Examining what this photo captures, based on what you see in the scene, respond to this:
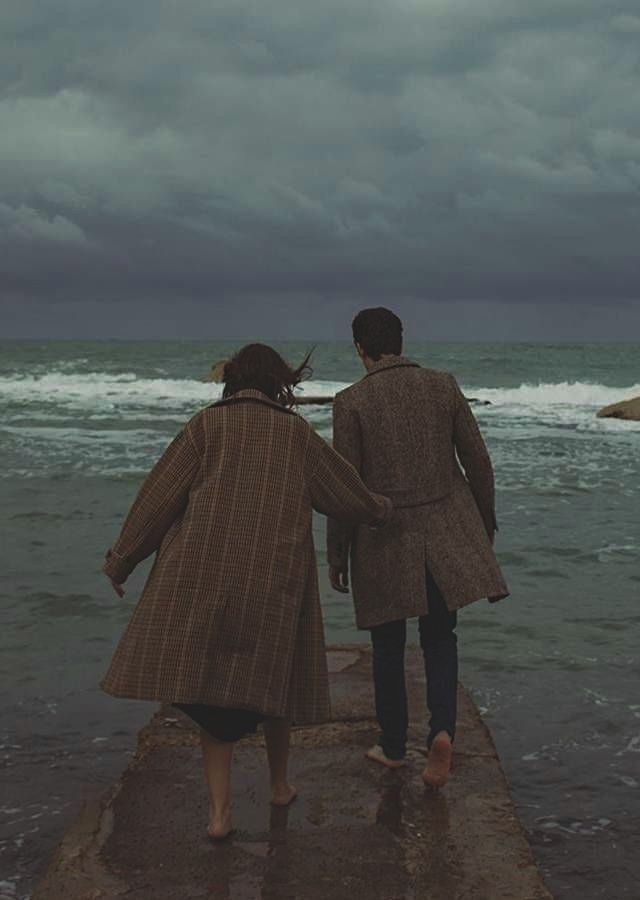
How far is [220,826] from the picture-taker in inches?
140

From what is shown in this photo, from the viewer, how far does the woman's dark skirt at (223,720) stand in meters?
3.44

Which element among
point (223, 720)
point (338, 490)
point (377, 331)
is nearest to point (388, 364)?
point (377, 331)

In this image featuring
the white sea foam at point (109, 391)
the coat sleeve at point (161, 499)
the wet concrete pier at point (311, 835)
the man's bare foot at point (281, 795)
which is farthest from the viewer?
the white sea foam at point (109, 391)

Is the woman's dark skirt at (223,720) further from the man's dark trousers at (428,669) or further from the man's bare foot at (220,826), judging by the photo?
the man's dark trousers at (428,669)

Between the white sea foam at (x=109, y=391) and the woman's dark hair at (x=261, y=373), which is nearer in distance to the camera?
the woman's dark hair at (x=261, y=373)

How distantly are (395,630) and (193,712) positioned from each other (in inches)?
37.3

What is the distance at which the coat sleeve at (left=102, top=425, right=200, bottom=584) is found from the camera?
3.40 metres

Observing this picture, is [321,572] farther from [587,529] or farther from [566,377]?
[566,377]

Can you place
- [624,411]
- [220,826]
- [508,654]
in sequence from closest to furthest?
1. [220,826]
2. [508,654]
3. [624,411]

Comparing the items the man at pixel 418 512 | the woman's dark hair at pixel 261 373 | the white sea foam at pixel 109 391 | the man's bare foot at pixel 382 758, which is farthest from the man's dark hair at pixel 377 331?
the white sea foam at pixel 109 391

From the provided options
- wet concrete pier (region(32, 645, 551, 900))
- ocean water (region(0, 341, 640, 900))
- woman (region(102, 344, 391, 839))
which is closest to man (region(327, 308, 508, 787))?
wet concrete pier (region(32, 645, 551, 900))

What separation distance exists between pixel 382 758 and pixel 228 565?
1.33 metres

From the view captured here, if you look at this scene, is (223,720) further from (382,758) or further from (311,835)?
(382,758)

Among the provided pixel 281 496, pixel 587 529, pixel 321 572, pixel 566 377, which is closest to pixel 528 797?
pixel 281 496
